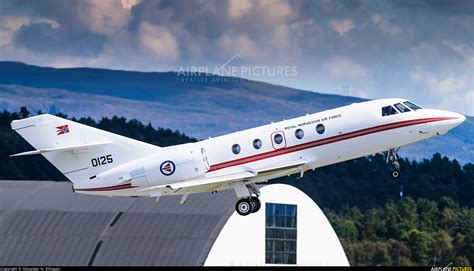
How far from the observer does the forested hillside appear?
106 metres

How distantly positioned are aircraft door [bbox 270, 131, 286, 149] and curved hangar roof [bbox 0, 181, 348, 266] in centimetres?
2138

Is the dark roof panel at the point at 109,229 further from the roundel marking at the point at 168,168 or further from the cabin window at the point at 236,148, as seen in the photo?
the cabin window at the point at 236,148

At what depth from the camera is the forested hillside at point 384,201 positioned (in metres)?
106

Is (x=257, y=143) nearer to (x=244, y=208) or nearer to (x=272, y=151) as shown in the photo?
(x=272, y=151)

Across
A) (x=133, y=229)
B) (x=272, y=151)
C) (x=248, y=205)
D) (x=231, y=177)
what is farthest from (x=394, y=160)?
(x=133, y=229)

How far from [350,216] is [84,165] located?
78.2m

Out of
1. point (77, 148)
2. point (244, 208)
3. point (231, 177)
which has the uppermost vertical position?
point (77, 148)

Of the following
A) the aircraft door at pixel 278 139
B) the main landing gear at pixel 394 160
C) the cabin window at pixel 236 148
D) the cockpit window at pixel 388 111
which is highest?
the cockpit window at pixel 388 111

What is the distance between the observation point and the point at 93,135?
55500 millimetres

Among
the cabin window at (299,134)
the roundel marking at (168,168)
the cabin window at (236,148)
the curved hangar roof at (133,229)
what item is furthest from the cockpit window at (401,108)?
Answer: the curved hangar roof at (133,229)

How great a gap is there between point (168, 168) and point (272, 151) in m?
4.80

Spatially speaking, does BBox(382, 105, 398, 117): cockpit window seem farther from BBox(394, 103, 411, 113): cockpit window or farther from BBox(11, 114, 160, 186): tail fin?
BBox(11, 114, 160, 186): tail fin

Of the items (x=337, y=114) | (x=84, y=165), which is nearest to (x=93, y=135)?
(x=84, y=165)

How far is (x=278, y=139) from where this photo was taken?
52.4m
